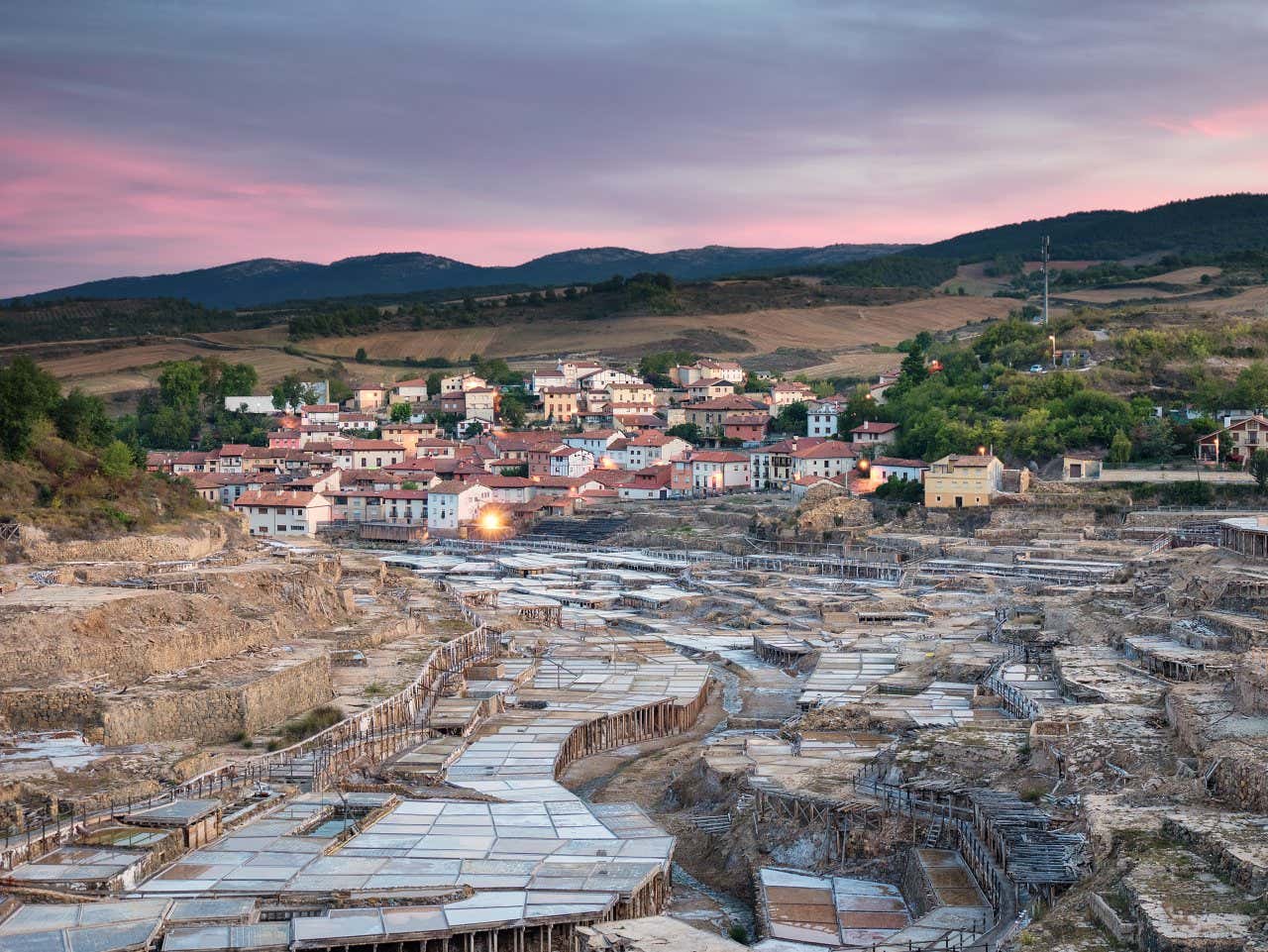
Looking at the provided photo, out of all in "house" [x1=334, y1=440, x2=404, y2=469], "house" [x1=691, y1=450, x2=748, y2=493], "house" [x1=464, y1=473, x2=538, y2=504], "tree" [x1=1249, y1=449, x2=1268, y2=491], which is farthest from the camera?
"house" [x1=334, y1=440, x2=404, y2=469]

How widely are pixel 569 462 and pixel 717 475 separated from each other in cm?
852

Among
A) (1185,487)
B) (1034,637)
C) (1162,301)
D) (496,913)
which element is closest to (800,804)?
(496,913)

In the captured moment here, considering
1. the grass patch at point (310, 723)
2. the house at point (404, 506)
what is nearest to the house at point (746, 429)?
the house at point (404, 506)

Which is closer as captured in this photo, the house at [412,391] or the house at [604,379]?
the house at [604,379]

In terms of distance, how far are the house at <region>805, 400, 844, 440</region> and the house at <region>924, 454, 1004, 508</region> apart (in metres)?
19.8

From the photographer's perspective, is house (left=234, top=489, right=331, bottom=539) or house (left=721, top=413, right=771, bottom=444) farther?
house (left=721, top=413, right=771, bottom=444)

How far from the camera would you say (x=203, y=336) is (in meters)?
138

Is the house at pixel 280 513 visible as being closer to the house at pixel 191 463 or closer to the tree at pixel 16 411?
the house at pixel 191 463

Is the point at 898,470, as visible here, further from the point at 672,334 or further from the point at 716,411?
the point at 672,334

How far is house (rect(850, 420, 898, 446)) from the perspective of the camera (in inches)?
2923

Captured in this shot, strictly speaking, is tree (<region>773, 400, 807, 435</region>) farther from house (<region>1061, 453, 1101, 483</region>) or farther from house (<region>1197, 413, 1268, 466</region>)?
house (<region>1197, 413, 1268, 466</region>)

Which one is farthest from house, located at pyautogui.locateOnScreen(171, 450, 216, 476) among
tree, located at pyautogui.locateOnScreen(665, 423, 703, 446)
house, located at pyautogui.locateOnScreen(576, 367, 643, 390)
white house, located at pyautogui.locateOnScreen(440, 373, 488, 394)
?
house, located at pyautogui.locateOnScreen(576, 367, 643, 390)

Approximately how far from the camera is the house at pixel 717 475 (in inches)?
2913

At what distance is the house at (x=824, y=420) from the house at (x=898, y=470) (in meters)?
13.0
